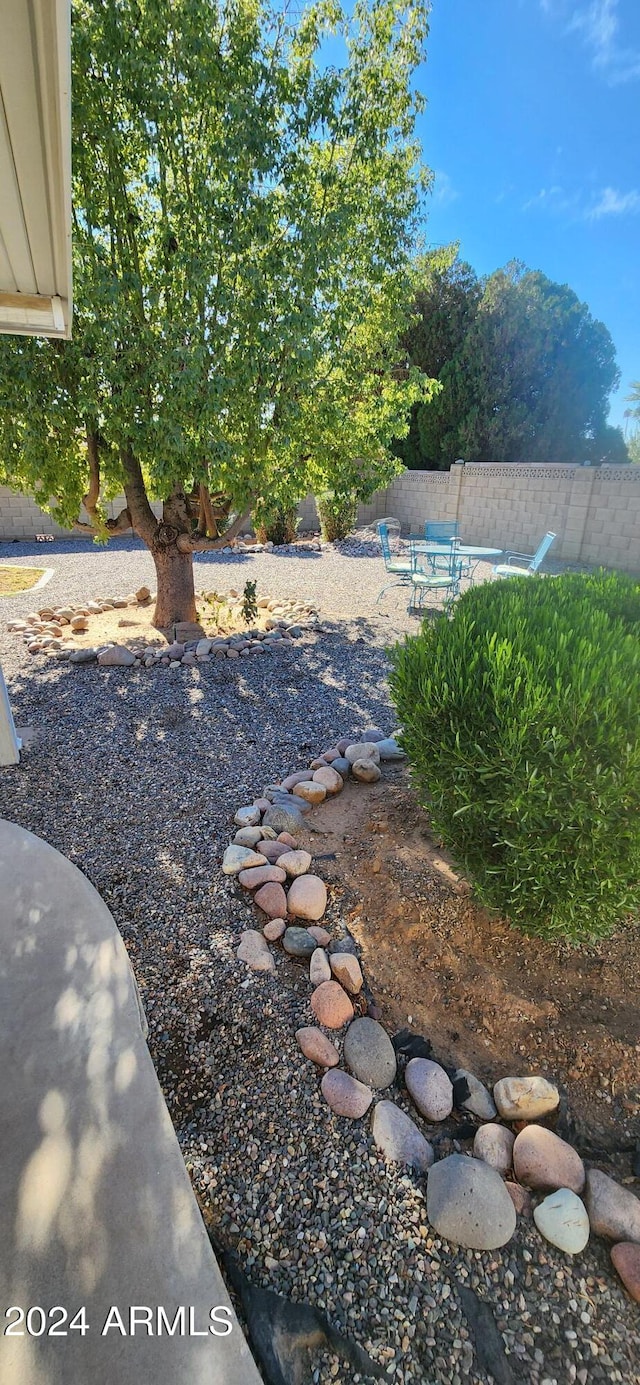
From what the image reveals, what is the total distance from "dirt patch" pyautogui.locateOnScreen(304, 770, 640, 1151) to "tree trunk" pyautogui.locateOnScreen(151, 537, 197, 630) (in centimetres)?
391

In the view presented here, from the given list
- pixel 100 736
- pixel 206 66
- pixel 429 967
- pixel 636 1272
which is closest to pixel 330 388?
pixel 206 66

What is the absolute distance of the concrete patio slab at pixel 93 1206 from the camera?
3.43ft

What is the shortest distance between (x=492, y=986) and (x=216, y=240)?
488 cm

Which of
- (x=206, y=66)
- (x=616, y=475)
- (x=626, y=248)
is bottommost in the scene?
(x=616, y=475)

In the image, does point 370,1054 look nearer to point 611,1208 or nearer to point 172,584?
point 611,1208

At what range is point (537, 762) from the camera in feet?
5.09

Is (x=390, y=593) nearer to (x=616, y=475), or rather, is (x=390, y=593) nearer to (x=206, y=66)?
(x=616, y=475)

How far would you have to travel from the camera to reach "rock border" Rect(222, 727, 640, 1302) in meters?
1.30

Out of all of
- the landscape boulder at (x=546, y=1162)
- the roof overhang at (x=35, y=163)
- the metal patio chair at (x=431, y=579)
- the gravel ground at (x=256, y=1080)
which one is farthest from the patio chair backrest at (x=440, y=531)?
the landscape boulder at (x=546, y=1162)

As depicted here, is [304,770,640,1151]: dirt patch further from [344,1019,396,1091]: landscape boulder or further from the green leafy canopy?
the green leafy canopy

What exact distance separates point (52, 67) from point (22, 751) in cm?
303

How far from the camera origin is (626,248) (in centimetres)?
1619

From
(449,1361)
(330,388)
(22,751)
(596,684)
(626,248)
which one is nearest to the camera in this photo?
(449,1361)

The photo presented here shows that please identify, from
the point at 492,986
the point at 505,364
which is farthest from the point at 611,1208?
the point at 505,364
